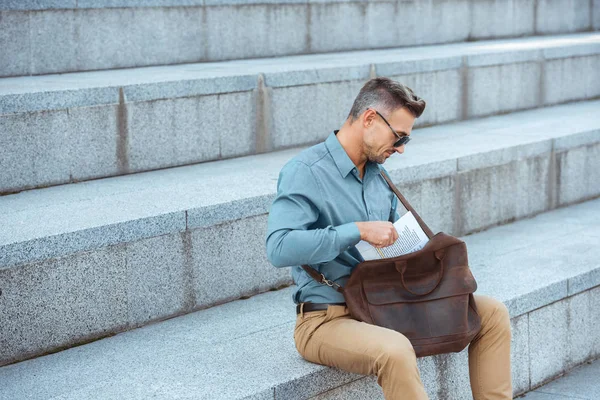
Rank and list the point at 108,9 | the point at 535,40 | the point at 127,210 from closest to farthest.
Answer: the point at 127,210, the point at 108,9, the point at 535,40

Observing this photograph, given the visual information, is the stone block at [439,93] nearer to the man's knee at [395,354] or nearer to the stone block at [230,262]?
the stone block at [230,262]

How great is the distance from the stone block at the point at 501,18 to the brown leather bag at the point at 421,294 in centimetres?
718

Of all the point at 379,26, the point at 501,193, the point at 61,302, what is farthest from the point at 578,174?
the point at 61,302

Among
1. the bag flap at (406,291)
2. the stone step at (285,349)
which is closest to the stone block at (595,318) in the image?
the stone step at (285,349)

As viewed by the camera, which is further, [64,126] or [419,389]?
[64,126]

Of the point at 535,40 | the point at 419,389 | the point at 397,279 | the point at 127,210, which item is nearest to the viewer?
the point at 419,389

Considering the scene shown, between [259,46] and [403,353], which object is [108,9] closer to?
[259,46]

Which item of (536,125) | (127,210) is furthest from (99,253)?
(536,125)

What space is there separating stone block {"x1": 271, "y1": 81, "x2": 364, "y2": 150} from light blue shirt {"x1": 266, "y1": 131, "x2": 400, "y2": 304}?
2.70m

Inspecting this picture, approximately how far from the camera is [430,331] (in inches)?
148

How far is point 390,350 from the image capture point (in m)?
3.49

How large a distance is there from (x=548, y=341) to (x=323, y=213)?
2130 mm

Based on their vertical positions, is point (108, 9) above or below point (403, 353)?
above

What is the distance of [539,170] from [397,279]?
141 inches
